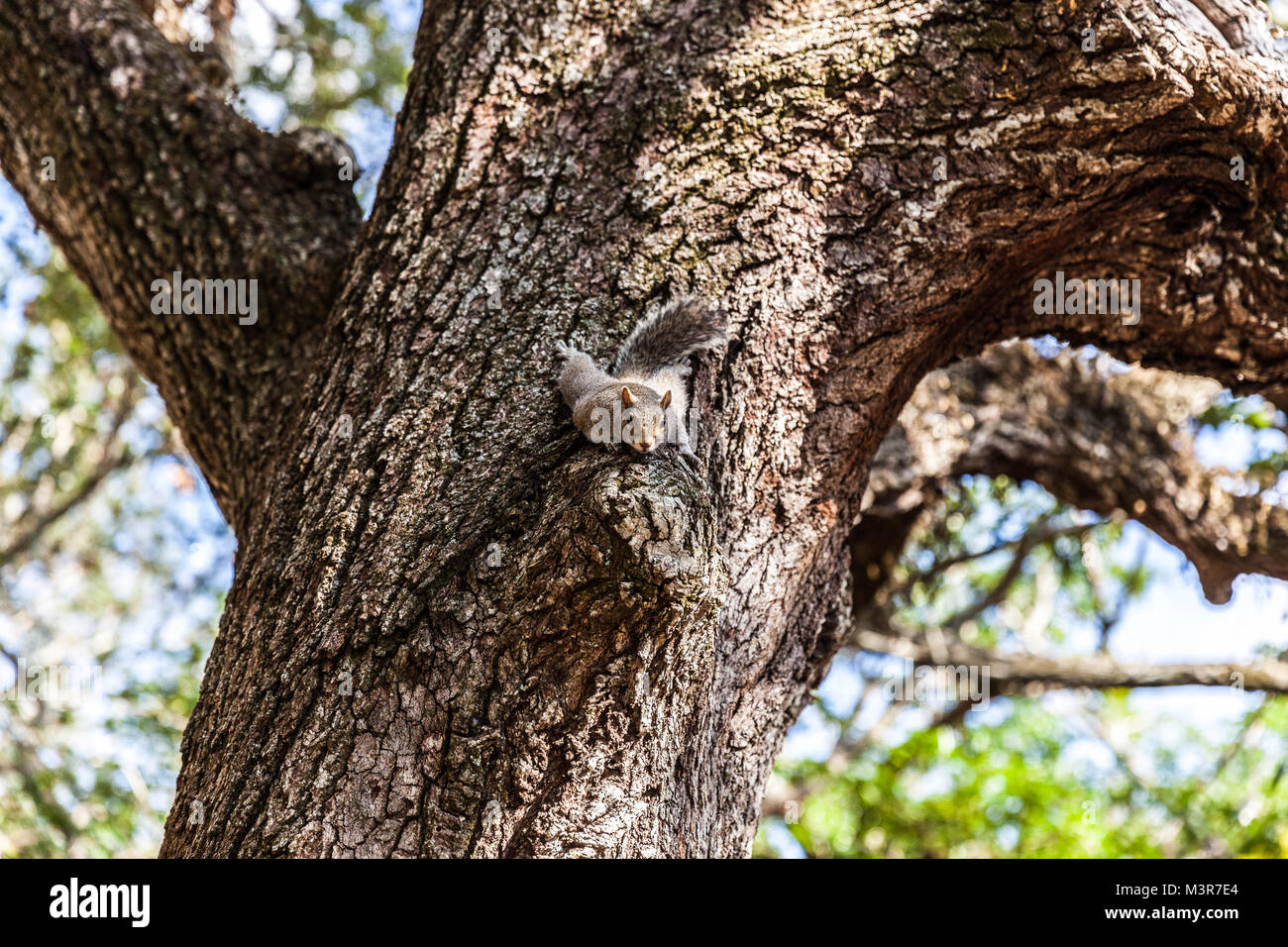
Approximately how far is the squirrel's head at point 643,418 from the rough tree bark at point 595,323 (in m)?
0.11

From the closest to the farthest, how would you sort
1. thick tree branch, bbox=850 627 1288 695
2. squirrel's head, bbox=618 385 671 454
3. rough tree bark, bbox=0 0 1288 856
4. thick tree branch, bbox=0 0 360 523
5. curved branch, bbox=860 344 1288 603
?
1. rough tree bark, bbox=0 0 1288 856
2. squirrel's head, bbox=618 385 671 454
3. thick tree branch, bbox=0 0 360 523
4. curved branch, bbox=860 344 1288 603
5. thick tree branch, bbox=850 627 1288 695

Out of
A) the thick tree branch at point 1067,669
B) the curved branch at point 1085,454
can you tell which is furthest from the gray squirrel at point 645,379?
the thick tree branch at point 1067,669

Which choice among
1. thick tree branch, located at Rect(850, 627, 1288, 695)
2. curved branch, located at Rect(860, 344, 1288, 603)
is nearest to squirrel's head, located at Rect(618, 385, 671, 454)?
curved branch, located at Rect(860, 344, 1288, 603)

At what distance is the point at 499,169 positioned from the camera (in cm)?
263

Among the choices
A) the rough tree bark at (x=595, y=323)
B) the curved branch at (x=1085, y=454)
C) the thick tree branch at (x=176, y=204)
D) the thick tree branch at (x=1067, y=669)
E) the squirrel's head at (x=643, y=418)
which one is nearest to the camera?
the rough tree bark at (x=595, y=323)

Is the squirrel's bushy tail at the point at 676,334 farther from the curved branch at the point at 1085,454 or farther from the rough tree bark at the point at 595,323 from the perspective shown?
the curved branch at the point at 1085,454

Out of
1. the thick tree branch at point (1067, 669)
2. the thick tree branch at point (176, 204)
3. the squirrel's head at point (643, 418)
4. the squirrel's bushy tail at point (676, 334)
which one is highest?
the thick tree branch at point (176, 204)

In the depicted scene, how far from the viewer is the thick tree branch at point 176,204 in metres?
3.04

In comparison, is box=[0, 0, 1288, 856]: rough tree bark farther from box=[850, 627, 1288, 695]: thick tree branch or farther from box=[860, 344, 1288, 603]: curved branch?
box=[850, 627, 1288, 695]: thick tree branch

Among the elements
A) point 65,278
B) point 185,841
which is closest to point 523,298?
point 185,841

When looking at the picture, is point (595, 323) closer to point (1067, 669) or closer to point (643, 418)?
point (643, 418)

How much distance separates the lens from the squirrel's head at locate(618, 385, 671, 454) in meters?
2.24
